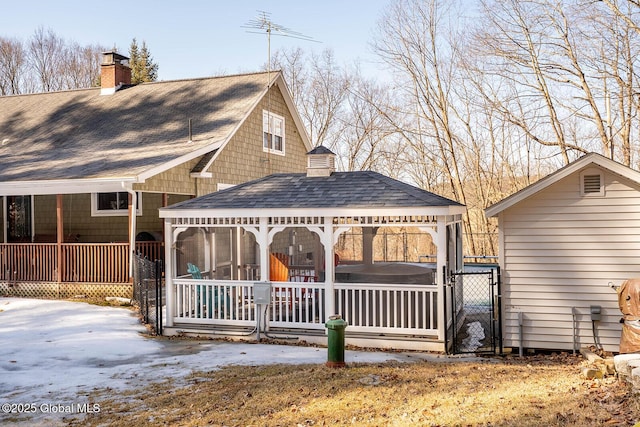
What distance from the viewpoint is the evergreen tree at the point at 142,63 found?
146ft

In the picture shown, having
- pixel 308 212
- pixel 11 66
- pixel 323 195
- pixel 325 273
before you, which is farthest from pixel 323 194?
pixel 11 66

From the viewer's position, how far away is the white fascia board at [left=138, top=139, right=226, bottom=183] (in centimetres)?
1406

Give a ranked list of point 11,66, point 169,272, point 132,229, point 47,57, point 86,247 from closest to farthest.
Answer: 1. point 169,272
2. point 132,229
3. point 86,247
4. point 11,66
5. point 47,57

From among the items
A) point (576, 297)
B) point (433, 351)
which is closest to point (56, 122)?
point (433, 351)

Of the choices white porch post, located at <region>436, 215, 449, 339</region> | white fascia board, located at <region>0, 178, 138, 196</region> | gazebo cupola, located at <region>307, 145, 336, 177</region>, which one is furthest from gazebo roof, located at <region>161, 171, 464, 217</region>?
white fascia board, located at <region>0, 178, 138, 196</region>

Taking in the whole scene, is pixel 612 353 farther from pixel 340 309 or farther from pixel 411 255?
pixel 411 255

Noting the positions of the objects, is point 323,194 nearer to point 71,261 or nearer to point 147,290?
point 147,290

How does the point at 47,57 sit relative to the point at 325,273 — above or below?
above

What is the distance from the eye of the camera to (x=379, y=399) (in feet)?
22.7

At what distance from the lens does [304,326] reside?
11.2 m

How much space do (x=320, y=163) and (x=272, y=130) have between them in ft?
26.8

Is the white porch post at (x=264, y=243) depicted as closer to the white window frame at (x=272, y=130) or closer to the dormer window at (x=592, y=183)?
the dormer window at (x=592, y=183)

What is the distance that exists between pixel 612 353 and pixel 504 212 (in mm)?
2856

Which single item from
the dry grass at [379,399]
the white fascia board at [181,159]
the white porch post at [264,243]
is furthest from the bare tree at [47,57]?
the dry grass at [379,399]
